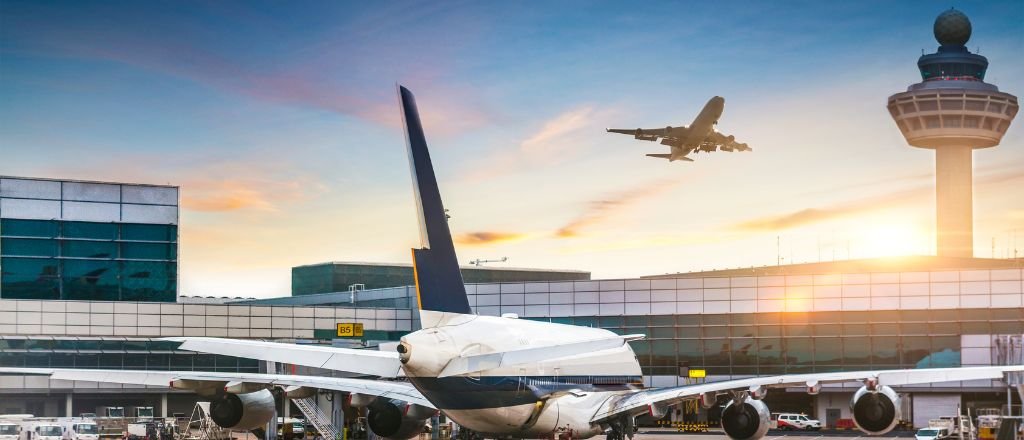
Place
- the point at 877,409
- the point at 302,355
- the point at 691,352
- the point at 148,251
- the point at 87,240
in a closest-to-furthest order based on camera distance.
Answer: the point at 302,355 → the point at 877,409 → the point at 691,352 → the point at 87,240 → the point at 148,251

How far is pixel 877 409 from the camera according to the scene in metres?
40.9

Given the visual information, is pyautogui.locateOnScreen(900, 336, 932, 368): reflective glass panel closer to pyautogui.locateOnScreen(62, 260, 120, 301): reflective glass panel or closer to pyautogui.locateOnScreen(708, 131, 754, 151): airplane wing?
pyautogui.locateOnScreen(708, 131, 754, 151): airplane wing

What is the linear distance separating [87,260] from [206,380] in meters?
54.3

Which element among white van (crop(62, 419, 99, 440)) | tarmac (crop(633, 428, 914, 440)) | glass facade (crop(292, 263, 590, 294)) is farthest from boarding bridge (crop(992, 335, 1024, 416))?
glass facade (crop(292, 263, 590, 294))

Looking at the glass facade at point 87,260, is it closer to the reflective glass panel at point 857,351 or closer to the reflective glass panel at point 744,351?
the reflective glass panel at point 744,351

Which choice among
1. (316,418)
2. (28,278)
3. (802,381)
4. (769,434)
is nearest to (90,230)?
(28,278)

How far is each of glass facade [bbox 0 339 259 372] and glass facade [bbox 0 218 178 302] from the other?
Answer: 10533 millimetres

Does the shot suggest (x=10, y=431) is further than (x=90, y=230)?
No

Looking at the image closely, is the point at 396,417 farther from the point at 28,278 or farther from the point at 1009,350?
the point at 28,278

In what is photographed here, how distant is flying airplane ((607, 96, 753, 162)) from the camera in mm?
78500

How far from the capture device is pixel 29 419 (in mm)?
63406

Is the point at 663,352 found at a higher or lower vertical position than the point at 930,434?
higher

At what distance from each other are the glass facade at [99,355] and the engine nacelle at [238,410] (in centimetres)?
3861

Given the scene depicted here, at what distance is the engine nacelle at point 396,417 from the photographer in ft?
139
